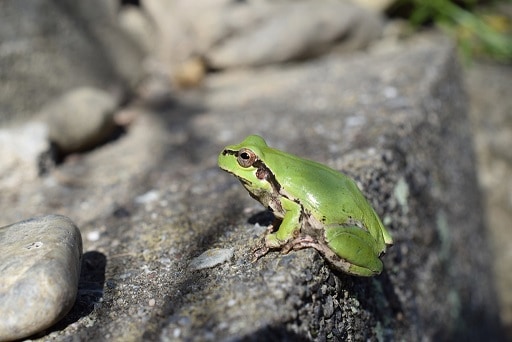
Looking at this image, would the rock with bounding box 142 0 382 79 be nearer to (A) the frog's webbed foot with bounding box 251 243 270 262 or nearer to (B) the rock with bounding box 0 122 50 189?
(B) the rock with bounding box 0 122 50 189

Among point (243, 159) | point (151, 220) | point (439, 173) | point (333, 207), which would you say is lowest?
point (439, 173)

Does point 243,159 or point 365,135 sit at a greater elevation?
point 243,159

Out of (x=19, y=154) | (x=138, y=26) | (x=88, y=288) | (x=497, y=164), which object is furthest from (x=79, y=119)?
(x=497, y=164)

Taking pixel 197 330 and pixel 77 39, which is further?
pixel 77 39

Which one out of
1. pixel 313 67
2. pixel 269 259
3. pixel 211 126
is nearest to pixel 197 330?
pixel 269 259

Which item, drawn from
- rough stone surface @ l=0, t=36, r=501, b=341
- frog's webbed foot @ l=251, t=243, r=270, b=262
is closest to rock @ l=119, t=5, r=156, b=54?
rough stone surface @ l=0, t=36, r=501, b=341

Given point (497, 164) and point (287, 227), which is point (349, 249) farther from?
point (497, 164)

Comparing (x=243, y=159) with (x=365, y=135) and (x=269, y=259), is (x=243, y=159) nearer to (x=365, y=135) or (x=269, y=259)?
(x=269, y=259)
